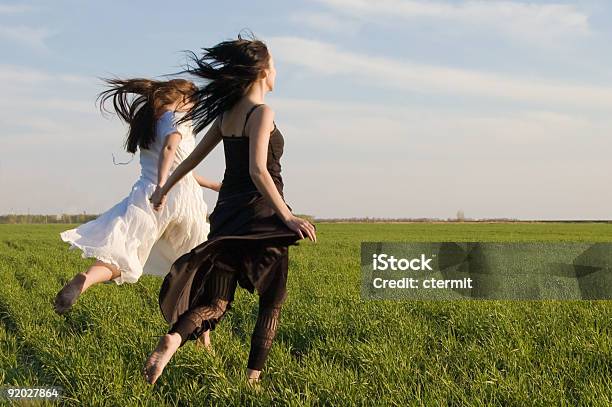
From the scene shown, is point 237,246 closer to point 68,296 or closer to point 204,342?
point 204,342

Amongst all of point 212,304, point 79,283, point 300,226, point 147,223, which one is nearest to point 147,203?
point 147,223

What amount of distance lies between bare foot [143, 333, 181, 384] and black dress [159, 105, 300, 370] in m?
0.24

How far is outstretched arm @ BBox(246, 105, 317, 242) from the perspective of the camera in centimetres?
432

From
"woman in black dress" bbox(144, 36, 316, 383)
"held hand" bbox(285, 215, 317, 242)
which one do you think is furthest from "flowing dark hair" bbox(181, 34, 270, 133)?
"held hand" bbox(285, 215, 317, 242)

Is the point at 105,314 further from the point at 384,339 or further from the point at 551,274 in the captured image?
the point at 551,274

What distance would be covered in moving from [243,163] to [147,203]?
2279 mm

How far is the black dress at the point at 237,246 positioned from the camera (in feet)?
14.8

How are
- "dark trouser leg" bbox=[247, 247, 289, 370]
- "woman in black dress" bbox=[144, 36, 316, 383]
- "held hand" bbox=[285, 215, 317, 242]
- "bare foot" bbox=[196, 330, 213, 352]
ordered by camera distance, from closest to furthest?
"held hand" bbox=[285, 215, 317, 242], "woman in black dress" bbox=[144, 36, 316, 383], "dark trouser leg" bbox=[247, 247, 289, 370], "bare foot" bbox=[196, 330, 213, 352]

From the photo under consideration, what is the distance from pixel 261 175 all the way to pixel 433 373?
1.82 metres

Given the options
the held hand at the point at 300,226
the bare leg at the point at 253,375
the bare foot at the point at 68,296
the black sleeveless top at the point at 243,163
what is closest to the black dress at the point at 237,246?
the black sleeveless top at the point at 243,163

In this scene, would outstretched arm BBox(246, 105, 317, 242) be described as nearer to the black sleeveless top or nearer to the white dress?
the black sleeveless top

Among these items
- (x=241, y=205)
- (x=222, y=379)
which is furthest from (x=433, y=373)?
(x=241, y=205)

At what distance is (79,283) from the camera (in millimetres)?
6250

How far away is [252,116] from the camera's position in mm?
4414
